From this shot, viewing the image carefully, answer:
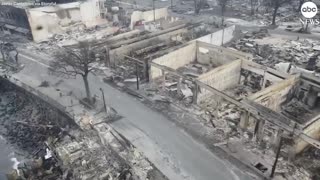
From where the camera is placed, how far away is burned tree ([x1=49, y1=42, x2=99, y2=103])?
1106 inches

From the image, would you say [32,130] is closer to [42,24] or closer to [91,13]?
[42,24]

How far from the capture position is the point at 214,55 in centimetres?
3569

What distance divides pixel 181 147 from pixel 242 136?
515 cm

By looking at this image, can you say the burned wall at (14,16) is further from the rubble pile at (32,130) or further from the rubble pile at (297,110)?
the rubble pile at (297,110)

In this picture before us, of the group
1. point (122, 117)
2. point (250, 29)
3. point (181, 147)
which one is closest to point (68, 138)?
point (122, 117)

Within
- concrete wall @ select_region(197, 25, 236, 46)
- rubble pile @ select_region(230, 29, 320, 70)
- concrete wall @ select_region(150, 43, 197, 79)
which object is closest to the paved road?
concrete wall @ select_region(150, 43, 197, 79)

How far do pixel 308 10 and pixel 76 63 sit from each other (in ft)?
143

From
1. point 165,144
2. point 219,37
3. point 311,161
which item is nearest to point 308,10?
point 219,37

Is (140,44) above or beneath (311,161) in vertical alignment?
above

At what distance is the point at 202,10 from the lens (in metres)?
63.4

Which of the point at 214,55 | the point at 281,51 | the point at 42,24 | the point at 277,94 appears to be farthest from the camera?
the point at 42,24

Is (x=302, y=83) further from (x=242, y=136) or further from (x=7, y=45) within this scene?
(x=7, y=45)

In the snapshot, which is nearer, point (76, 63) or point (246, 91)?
point (76, 63)

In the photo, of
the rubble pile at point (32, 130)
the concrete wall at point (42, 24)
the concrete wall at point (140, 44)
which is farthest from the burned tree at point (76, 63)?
the concrete wall at point (42, 24)
